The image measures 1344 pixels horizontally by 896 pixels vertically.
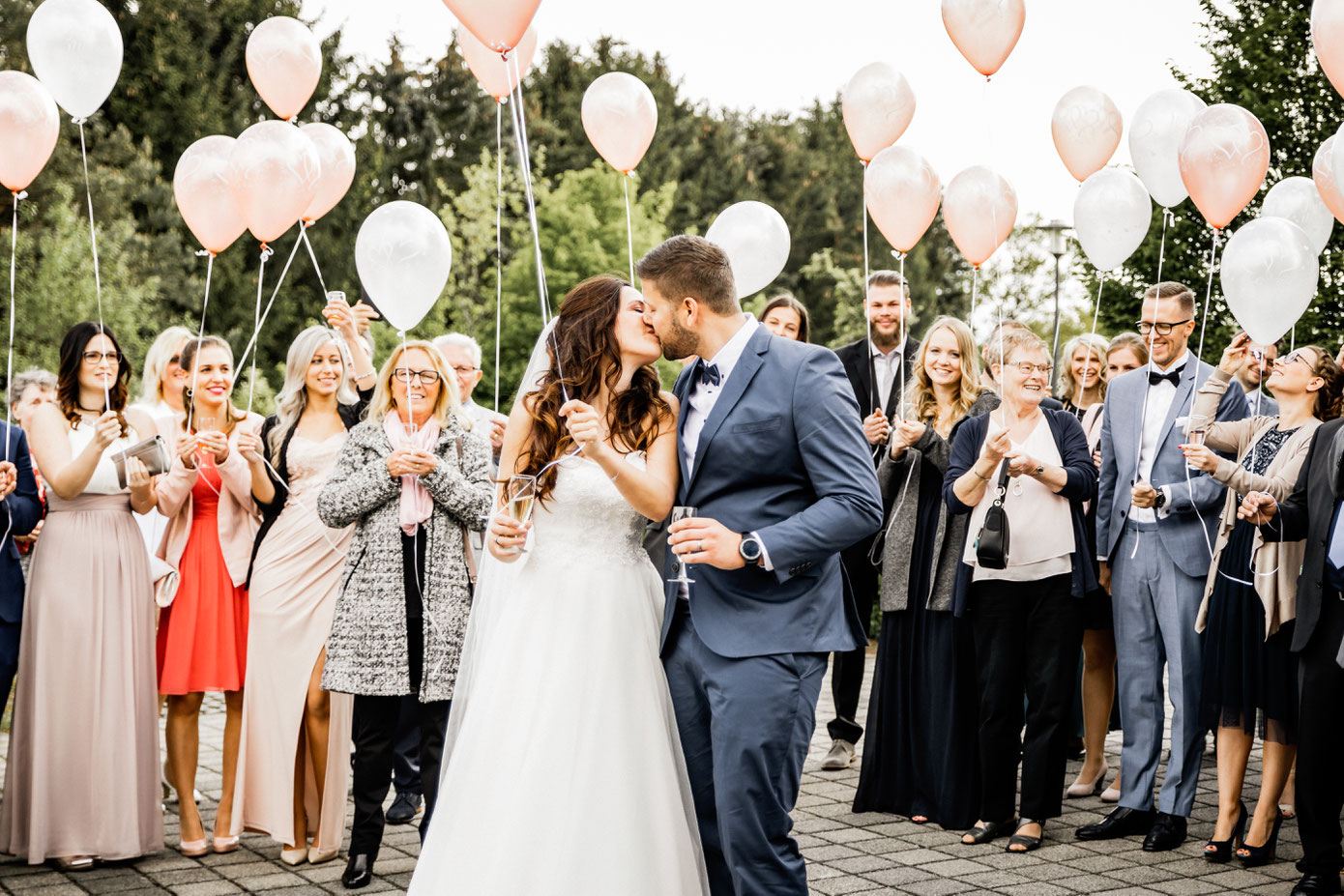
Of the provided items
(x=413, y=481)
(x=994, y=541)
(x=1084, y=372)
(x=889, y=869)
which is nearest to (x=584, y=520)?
(x=413, y=481)

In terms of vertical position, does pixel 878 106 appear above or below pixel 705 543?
above

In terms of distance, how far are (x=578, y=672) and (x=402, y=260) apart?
2340 millimetres

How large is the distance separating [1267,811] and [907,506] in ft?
6.82

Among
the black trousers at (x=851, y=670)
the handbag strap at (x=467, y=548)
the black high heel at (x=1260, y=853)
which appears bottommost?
the black high heel at (x=1260, y=853)

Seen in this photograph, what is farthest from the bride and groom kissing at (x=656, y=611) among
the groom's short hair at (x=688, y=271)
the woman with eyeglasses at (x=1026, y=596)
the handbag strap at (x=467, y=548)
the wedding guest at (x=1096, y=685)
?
the wedding guest at (x=1096, y=685)

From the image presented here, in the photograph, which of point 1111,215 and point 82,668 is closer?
point 82,668

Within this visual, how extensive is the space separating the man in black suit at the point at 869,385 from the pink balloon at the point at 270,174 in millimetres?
3087

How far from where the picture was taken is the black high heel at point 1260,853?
18.3ft

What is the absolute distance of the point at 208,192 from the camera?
639 cm

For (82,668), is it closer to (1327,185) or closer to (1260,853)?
(1260,853)

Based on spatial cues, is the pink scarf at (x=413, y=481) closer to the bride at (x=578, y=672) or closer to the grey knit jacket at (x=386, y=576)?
the grey knit jacket at (x=386, y=576)

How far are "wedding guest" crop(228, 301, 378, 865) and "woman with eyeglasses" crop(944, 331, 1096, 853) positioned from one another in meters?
2.82

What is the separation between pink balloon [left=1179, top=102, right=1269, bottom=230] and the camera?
602 centimetres

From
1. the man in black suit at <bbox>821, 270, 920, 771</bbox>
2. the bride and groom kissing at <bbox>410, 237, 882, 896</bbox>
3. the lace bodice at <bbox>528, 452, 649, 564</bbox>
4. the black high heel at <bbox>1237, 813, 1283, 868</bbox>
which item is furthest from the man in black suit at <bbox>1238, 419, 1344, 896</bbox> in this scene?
the lace bodice at <bbox>528, 452, 649, 564</bbox>
